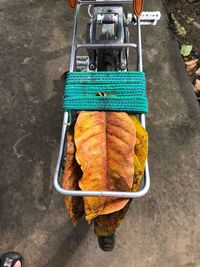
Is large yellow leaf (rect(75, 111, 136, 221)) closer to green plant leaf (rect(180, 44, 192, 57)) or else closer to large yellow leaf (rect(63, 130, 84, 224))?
large yellow leaf (rect(63, 130, 84, 224))

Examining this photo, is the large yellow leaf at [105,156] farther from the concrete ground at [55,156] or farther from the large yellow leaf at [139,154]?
the concrete ground at [55,156]

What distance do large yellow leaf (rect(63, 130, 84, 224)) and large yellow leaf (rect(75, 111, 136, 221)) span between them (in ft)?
0.16

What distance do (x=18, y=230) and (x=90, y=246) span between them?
0.66 m

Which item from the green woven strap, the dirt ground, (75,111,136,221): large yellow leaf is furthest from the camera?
the dirt ground

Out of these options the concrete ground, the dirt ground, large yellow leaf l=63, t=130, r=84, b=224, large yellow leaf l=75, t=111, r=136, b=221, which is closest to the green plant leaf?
the dirt ground

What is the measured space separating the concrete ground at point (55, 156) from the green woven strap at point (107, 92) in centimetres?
132

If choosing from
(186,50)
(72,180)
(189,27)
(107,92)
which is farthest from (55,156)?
(189,27)

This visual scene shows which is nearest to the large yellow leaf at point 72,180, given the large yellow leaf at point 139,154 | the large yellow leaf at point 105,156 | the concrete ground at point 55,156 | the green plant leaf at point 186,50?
the large yellow leaf at point 105,156

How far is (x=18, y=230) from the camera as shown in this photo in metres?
2.79

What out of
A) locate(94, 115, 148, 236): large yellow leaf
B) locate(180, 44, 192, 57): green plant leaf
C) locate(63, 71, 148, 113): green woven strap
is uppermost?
locate(63, 71, 148, 113): green woven strap

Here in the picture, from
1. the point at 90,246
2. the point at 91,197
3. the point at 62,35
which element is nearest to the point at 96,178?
the point at 91,197

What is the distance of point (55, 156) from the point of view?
3137 mm

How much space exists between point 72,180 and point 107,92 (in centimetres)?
60

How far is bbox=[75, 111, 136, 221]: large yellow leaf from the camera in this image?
1515 mm
